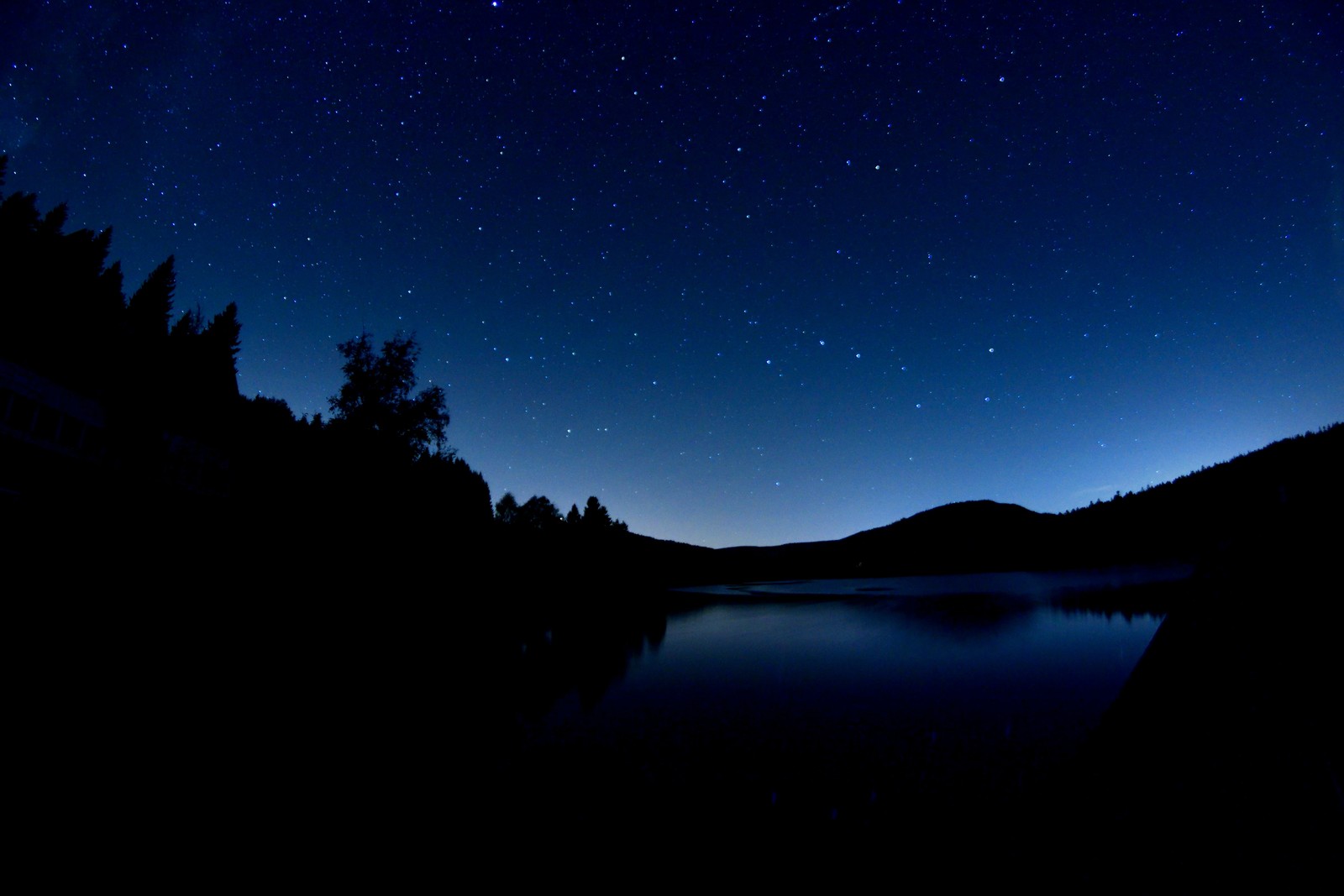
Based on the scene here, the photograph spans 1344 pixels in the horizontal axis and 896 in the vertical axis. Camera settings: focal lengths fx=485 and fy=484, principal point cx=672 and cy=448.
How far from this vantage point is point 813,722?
344 inches

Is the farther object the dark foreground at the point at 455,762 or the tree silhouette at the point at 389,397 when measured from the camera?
the tree silhouette at the point at 389,397

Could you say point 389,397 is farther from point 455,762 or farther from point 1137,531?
Result: point 1137,531

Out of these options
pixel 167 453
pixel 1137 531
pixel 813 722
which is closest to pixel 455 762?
pixel 813 722

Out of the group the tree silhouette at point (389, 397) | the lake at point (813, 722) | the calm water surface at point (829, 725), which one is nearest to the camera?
the lake at point (813, 722)

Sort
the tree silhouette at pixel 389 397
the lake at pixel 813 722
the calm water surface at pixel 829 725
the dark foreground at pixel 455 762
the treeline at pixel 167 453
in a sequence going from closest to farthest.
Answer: the dark foreground at pixel 455 762
the lake at pixel 813 722
the calm water surface at pixel 829 725
the treeline at pixel 167 453
the tree silhouette at pixel 389 397

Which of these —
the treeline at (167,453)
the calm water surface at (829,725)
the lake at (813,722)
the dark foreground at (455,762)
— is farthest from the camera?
the treeline at (167,453)

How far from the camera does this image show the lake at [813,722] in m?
5.86

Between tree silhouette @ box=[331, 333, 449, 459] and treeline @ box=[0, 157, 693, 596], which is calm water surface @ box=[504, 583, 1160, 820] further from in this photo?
tree silhouette @ box=[331, 333, 449, 459]

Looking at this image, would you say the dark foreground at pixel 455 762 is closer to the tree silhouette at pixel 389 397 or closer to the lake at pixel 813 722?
the lake at pixel 813 722

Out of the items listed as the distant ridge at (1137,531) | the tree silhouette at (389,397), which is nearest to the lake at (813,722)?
the distant ridge at (1137,531)

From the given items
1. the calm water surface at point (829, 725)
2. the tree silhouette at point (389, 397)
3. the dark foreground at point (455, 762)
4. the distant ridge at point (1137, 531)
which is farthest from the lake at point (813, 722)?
the tree silhouette at point (389, 397)

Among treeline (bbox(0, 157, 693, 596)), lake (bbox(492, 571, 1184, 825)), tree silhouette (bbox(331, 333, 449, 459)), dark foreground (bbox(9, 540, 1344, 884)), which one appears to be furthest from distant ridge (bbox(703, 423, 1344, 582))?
tree silhouette (bbox(331, 333, 449, 459))

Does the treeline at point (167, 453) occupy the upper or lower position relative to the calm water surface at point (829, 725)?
upper

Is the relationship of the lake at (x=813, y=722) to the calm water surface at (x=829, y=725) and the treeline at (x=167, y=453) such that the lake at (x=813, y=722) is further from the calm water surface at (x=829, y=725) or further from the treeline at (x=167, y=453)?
the treeline at (x=167, y=453)
